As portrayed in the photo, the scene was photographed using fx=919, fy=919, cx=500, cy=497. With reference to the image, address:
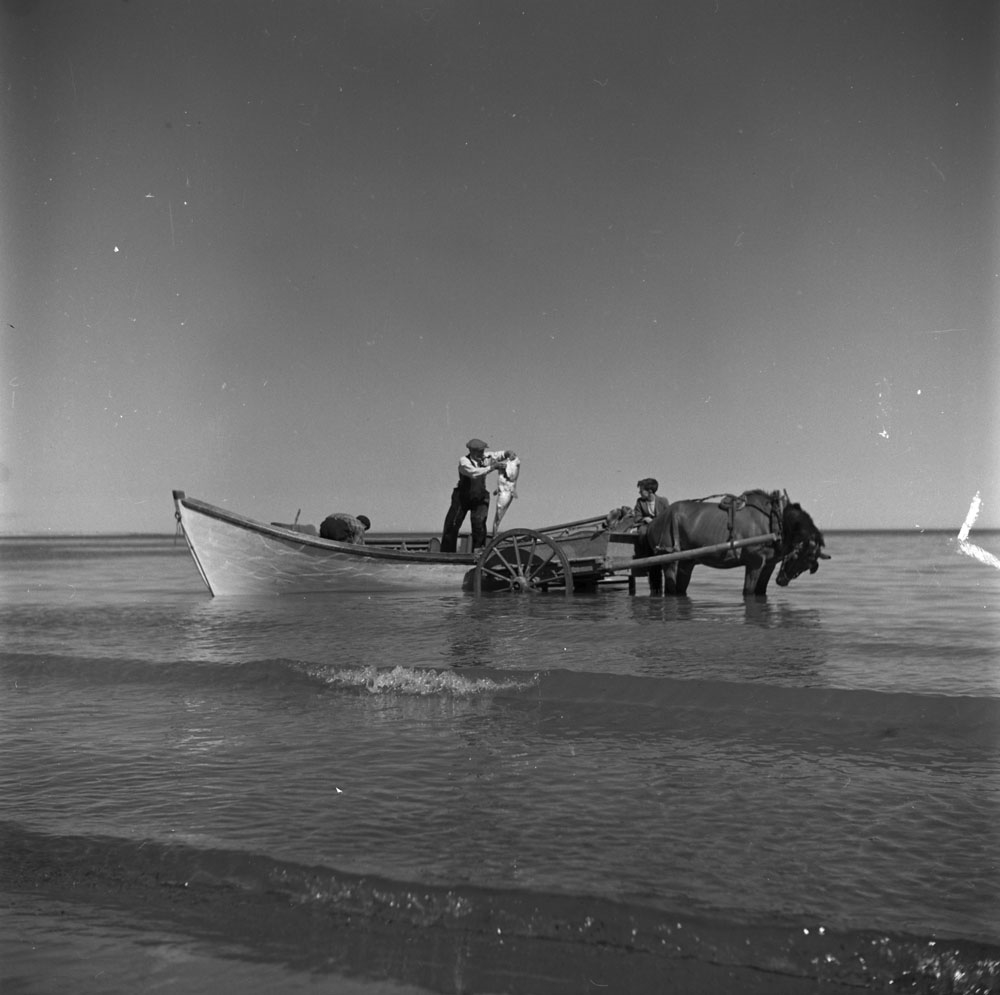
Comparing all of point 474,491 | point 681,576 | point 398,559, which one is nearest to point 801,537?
point 681,576

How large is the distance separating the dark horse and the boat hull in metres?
3.39

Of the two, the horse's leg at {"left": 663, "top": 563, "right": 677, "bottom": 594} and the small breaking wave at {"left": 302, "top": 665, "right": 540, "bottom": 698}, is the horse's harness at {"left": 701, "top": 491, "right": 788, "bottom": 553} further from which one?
the small breaking wave at {"left": 302, "top": 665, "right": 540, "bottom": 698}

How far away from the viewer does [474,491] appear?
49.6 feet

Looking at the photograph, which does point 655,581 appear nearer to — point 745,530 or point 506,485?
point 745,530

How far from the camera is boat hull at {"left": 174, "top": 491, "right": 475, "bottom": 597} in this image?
15.7m

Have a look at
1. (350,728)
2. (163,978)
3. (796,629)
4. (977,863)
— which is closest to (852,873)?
(977,863)

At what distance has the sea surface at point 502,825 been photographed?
102 inches

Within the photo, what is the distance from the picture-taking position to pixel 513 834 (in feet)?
11.7

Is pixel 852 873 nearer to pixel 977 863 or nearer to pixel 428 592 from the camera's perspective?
pixel 977 863

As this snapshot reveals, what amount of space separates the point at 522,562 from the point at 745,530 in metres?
3.53

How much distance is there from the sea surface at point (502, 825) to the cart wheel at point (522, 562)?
579 centimetres

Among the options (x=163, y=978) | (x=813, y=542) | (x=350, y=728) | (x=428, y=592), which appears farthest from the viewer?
(x=428, y=592)

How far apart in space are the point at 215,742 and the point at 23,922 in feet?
8.16

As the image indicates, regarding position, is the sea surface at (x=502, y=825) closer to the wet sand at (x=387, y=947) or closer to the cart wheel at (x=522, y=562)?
the wet sand at (x=387, y=947)
